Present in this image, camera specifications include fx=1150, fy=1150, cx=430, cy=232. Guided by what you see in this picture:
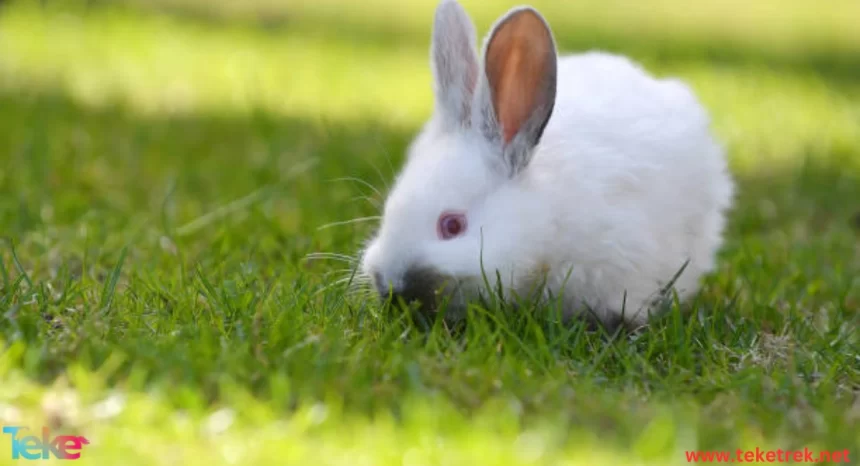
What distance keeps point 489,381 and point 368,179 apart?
2274mm

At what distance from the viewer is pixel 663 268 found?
340 cm

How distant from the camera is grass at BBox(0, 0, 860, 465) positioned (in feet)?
7.87

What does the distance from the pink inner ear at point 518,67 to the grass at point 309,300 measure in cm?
58

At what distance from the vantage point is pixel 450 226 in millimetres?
3125

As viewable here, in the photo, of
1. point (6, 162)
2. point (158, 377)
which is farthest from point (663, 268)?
point (6, 162)

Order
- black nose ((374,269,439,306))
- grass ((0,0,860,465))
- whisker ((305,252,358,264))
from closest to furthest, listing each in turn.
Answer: grass ((0,0,860,465))
black nose ((374,269,439,306))
whisker ((305,252,358,264))

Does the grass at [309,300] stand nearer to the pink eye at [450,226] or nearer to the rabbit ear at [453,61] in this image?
the pink eye at [450,226]

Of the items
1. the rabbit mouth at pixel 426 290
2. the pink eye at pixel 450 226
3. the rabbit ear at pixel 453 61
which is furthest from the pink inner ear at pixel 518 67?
the rabbit mouth at pixel 426 290

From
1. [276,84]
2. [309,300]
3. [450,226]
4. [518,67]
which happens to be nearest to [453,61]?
[518,67]

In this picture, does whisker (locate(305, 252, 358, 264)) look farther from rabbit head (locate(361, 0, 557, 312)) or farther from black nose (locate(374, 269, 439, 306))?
black nose (locate(374, 269, 439, 306))

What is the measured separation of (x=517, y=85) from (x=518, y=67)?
0.17ft

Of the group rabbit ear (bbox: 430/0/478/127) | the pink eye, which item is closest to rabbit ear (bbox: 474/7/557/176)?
rabbit ear (bbox: 430/0/478/127)

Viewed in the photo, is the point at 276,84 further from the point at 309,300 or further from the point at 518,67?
the point at 309,300

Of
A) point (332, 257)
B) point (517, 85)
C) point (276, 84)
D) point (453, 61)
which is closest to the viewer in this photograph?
point (517, 85)
